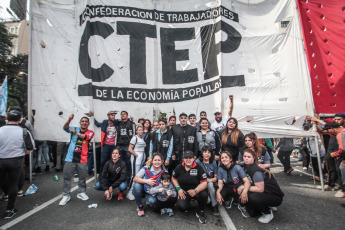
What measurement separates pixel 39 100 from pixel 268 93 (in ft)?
18.8

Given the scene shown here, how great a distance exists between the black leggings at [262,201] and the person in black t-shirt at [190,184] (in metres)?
0.70

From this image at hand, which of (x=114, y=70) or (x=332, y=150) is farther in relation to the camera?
(x=114, y=70)

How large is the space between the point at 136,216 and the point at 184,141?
162 cm

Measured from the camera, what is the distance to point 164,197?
10.3ft

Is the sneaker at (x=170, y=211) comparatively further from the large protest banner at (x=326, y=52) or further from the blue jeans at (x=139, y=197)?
the large protest banner at (x=326, y=52)

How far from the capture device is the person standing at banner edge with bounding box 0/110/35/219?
120 inches

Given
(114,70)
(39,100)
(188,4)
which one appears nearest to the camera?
(39,100)

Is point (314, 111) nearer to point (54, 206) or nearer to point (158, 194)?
point (158, 194)

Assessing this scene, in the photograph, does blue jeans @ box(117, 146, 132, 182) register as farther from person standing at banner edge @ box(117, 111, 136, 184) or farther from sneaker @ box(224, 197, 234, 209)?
sneaker @ box(224, 197, 234, 209)

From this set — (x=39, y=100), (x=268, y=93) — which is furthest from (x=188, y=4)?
(x=39, y=100)

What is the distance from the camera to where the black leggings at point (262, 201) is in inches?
114

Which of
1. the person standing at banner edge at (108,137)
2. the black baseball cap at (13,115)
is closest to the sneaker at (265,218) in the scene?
the person standing at banner edge at (108,137)

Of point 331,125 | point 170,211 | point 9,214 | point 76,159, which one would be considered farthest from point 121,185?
point 331,125

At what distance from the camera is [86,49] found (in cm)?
493
